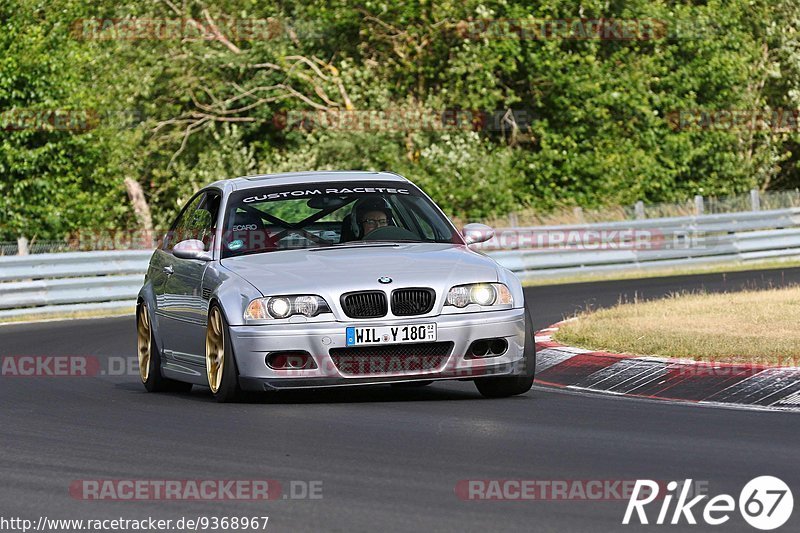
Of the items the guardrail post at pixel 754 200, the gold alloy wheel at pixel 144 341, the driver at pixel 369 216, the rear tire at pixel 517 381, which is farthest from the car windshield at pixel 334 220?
the guardrail post at pixel 754 200

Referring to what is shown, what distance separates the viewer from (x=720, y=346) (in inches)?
484

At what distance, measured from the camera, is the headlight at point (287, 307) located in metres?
10.3

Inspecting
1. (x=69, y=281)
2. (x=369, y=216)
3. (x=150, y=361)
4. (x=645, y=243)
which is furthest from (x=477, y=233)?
(x=645, y=243)

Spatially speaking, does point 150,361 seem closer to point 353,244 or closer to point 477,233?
point 353,244

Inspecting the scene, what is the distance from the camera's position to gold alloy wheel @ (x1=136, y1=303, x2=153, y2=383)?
12.5 meters

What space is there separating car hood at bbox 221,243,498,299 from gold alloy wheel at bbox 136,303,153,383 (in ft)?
5.57

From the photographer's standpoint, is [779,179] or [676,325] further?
[779,179]

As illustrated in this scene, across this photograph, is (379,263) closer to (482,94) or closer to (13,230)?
(13,230)

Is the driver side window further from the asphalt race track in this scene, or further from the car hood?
the asphalt race track

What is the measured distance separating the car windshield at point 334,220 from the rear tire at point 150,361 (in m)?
1.37

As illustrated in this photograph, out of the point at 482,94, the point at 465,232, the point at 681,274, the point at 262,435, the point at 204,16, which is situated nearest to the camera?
the point at 262,435

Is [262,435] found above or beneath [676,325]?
above

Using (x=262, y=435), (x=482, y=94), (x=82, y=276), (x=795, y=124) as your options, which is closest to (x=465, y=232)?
(x=262, y=435)

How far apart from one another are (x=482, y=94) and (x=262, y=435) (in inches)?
1132
